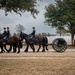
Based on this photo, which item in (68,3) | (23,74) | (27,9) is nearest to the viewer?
(23,74)

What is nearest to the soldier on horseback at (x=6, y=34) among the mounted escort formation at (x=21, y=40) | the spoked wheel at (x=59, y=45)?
the mounted escort formation at (x=21, y=40)

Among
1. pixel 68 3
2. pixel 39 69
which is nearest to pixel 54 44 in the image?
pixel 39 69

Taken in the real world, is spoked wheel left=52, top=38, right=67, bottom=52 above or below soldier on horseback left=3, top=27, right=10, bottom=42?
below

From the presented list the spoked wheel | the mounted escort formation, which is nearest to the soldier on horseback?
the mounted escort formation

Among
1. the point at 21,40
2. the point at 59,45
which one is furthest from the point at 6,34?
the point at 59,45

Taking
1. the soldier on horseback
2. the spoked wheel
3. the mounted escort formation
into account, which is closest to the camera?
the soldier on horseback

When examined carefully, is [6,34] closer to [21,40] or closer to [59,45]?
[21,40]

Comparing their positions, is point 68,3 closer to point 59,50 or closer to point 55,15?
point 55,15

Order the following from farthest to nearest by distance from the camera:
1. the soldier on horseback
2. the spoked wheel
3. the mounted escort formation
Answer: the spoked wheel, the mounted escort formation, the soldier on horseback

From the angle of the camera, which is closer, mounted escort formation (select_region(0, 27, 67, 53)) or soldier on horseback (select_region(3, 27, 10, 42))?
soldier on horseback (select_region(3, 27, 10, 42))

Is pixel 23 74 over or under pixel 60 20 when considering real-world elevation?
under

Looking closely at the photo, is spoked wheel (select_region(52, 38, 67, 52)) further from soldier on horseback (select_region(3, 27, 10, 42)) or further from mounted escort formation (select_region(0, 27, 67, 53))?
soldier on horseback (select_region(3, 27, 10, 42))

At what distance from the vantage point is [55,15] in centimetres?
5822

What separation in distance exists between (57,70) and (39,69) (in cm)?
95
